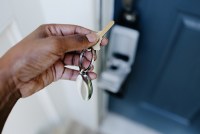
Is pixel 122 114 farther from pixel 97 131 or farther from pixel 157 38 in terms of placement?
pixel 157 38

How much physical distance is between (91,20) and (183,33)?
0.26 meters

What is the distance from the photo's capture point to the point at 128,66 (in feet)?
2.48

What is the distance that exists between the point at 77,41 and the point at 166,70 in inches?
17.1

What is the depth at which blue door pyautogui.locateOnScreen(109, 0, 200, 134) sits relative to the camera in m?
0.60

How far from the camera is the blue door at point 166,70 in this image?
1.95ft

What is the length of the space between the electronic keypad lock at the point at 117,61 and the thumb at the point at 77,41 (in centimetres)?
23

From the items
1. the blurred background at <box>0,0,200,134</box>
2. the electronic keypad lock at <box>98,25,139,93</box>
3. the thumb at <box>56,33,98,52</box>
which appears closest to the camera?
the thumb at <box>56,33,98,52</box>

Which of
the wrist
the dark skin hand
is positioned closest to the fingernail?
the dark skin hand

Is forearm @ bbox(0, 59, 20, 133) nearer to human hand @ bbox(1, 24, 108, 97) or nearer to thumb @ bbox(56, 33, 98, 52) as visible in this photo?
human hand @ bbox(1, 24, 108, 97)

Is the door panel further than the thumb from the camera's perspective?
Yes

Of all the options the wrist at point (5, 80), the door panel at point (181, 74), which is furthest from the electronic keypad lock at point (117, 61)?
the wrist at point (5, 80)

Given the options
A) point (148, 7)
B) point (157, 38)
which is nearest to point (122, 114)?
point (157, 38)

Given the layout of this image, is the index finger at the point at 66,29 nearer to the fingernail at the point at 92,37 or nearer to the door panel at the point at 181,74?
the fingernail at the point at 92,37

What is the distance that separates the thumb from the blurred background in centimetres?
10
